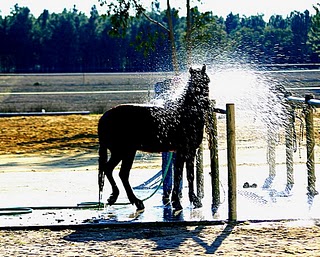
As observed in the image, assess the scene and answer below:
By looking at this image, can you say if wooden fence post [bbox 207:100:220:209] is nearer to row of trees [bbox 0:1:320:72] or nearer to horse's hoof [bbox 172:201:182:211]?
horse's hoof [bbox 172:201:182:211]

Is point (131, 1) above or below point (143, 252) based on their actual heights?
above

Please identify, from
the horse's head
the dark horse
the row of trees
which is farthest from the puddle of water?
the row of trees

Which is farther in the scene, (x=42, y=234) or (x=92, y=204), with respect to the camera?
(x=92, y=204)

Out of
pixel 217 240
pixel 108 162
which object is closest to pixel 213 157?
pixel 108 162

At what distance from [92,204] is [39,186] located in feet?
8.40

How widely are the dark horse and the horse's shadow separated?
43.6 inches

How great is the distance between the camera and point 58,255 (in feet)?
26.5

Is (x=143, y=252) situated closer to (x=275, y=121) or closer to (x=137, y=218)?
(x=137, y=218)

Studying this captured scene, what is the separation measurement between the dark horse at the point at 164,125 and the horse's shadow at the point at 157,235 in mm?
1108

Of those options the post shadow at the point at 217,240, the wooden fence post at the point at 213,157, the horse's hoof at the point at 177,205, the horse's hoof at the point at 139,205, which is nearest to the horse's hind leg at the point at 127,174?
the horse's hoof at the point at 139,205

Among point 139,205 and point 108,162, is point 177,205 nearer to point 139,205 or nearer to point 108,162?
point 139,205

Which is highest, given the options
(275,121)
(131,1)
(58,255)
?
(131,1)

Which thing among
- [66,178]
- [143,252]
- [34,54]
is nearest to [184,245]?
[143,252]

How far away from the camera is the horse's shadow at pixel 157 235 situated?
8453 millimetres
